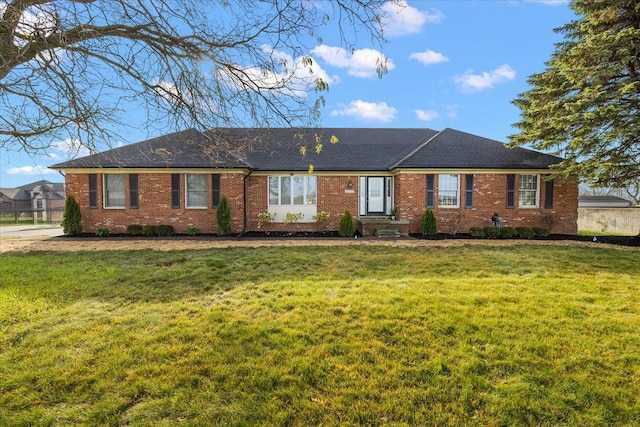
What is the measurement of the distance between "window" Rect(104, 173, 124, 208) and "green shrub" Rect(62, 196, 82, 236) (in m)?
1.12

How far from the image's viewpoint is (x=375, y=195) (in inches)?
587

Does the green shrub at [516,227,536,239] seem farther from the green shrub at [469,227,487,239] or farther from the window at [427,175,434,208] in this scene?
the window at [427,175,434,208]

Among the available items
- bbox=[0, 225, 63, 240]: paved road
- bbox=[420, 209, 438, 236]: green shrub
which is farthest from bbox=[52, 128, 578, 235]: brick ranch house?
bbox=[0, 225, 63, 240]: paved road

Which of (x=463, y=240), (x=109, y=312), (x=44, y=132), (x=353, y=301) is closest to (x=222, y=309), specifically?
(x=109, y=312)

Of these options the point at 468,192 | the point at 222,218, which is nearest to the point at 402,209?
the point at 468,192

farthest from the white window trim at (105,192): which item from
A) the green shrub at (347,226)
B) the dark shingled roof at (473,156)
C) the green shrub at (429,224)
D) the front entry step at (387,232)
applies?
the green shrub at (429,224)

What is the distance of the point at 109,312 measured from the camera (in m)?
4.80

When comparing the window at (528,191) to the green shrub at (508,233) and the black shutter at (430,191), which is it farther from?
the black shutter at (430,191)

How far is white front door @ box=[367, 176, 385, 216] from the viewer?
14.8 metres

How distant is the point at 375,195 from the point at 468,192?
4.08m

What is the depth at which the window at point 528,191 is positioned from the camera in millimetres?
13852

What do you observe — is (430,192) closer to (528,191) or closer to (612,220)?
(528,191)

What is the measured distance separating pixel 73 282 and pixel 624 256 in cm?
1420

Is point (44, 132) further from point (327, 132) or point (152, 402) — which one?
point (327, 132)
